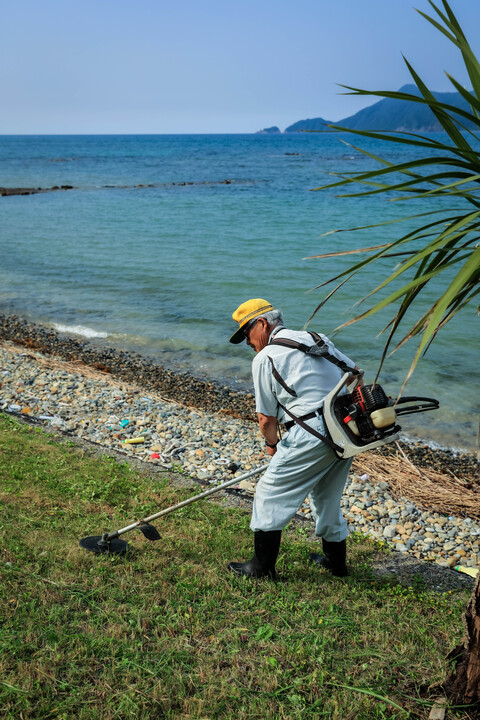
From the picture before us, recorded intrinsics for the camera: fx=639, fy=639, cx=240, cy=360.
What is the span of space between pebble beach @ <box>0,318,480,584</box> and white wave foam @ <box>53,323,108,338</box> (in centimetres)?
178

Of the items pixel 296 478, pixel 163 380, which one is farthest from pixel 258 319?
pixel 163 380

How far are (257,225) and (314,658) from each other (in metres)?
28.9

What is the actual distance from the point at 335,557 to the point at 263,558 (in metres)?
0.57

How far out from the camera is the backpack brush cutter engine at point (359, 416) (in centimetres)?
373

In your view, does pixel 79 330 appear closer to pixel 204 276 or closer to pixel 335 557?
pixel 204 276

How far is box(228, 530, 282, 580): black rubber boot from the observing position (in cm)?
431

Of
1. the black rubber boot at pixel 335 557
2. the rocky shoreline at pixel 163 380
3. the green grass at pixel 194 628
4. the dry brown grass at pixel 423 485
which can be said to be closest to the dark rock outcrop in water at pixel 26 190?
the rocky shoreline at pixel 163 380

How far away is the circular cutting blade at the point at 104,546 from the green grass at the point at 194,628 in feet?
0.24

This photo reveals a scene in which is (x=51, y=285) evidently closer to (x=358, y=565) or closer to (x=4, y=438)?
(x=4, y=438)

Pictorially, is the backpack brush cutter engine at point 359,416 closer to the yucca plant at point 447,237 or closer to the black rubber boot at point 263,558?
the black rubber boot at point 263,558

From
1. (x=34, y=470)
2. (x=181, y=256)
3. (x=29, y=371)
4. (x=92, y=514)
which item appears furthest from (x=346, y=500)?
(x=181, y=256)

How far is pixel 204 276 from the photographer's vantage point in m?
20.2

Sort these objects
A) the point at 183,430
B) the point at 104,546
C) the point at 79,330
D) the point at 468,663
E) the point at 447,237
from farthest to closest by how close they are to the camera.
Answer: the point at 79,330, the point at 183,430, the point at 104,546, the point at 468,663, the point at 447,237

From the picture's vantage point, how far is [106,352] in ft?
43.4
